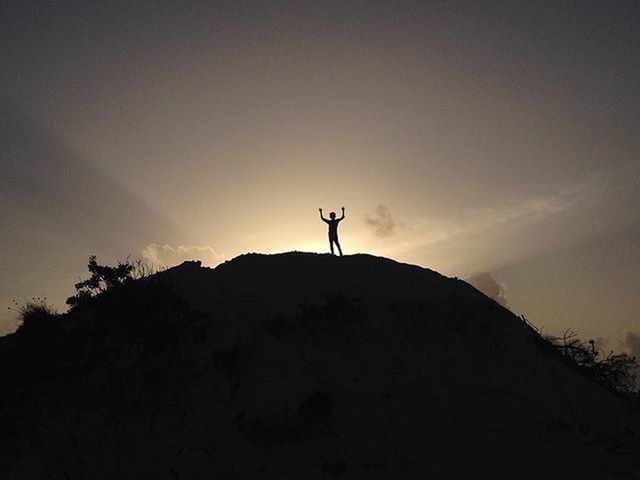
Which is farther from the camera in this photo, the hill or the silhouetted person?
the silhouetted person

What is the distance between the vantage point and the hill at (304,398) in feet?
24.0

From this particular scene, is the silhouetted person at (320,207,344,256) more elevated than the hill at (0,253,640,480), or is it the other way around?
the silhouetted person at (320,207,344,256)

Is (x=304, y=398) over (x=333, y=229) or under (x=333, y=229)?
under

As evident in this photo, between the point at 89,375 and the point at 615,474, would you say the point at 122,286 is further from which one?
the point at 615,474

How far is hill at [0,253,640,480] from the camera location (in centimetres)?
732

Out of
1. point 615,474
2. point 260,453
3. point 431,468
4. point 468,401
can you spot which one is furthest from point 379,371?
point 615,474

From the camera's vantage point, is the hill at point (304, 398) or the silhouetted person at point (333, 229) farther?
the silhouetted person at point (333, 229)

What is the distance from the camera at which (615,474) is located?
7785 mm

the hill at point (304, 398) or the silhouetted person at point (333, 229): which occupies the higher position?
the silhouetted person at point (333, 229)

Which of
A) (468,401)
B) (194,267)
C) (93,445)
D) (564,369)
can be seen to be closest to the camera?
(93,445)

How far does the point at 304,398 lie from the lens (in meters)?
8.46

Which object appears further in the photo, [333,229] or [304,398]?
[333,229]

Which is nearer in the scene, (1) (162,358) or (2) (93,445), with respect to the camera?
(2) (93,445)

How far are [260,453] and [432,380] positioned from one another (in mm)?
4567
